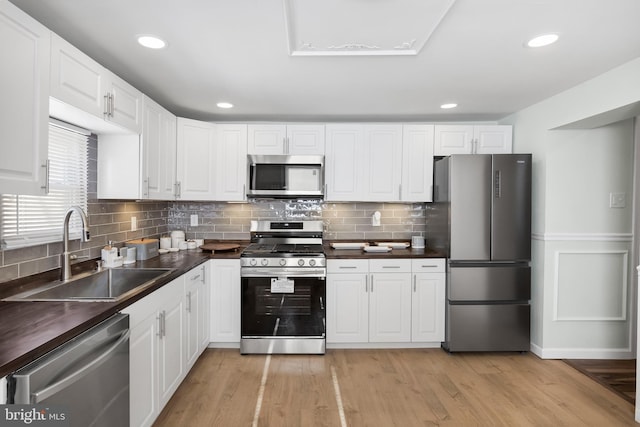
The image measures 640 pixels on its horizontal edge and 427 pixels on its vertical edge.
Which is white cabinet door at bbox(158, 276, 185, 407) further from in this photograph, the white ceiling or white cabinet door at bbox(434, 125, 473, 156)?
white cabinet door at bbox(434, 125, 473, 156)

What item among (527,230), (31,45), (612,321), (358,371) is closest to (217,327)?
(358,371)

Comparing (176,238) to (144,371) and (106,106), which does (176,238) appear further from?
(144,371)

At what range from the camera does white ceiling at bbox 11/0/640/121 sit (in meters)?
1.76

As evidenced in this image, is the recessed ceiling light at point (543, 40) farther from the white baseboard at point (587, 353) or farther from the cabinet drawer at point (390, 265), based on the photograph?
the white baseboard at point (587, 353)

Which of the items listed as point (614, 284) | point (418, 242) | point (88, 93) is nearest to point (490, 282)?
point (418, 242)

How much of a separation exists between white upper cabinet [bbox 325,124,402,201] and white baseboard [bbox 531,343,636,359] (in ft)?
6.56

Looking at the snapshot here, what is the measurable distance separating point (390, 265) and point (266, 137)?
1773mm

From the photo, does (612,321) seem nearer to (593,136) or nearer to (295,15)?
(593,136)

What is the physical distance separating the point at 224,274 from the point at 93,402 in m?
1.96

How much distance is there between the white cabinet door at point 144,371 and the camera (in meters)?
1.83

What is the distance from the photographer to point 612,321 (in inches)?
127

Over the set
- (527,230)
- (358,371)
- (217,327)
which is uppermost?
(527,230)

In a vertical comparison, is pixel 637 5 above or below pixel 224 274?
above

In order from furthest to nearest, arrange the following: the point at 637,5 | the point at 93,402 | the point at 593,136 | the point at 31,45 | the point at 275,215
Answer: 1. the point at 275,215
2. the point at 593,136
3. the point at 637,5
4. the point at 31,45
5. the point at 93,402
